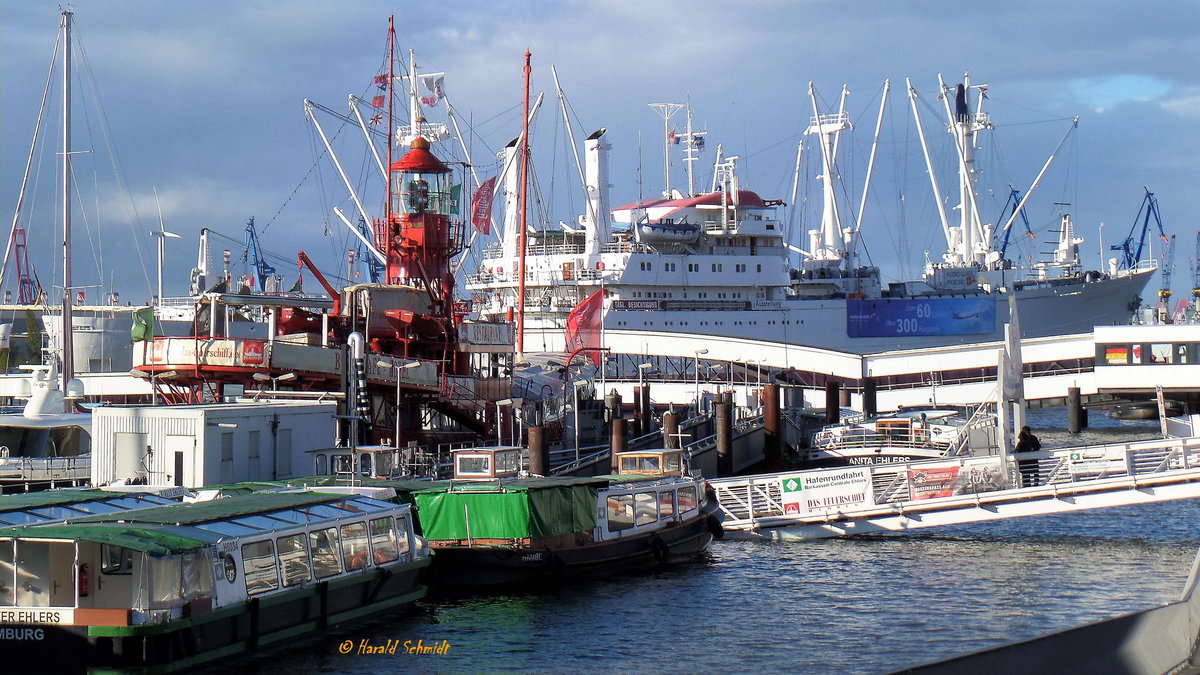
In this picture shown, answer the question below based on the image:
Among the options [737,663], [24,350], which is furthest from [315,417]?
[24,350]

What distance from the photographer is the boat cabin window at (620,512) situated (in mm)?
30141

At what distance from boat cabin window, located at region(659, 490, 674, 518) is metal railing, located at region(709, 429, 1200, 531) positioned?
4262mm

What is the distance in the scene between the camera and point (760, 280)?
323ft

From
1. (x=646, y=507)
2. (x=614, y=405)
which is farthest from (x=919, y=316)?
(x=646, y=507)

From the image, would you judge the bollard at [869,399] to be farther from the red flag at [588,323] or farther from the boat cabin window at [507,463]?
the boat cabin window at [507,463]

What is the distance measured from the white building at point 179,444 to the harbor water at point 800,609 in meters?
6.99

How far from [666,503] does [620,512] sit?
159 cm

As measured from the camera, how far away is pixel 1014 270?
116 metres

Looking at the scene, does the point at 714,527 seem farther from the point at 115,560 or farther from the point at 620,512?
the point at 115,560

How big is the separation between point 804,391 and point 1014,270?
49789 millimetres

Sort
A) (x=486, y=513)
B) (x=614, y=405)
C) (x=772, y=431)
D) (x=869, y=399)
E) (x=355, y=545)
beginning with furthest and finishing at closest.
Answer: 1. (x=869, y=399)
2. (x=614, y=405)
3. (x=772, y=431)
4. (x=486, y=513)
5. (x=355, y=545)

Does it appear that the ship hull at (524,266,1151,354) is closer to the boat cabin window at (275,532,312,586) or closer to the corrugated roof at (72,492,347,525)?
the corrugated roof at (72,492,347,525)

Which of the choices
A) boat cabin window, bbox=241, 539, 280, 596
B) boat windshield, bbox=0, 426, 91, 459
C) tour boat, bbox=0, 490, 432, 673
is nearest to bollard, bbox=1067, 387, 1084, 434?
boat windshield, bbox=0, 426, 91, 459

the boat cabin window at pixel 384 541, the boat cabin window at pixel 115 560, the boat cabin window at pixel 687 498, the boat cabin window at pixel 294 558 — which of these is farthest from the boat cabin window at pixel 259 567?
the boat cabin window at pixel 687 498
